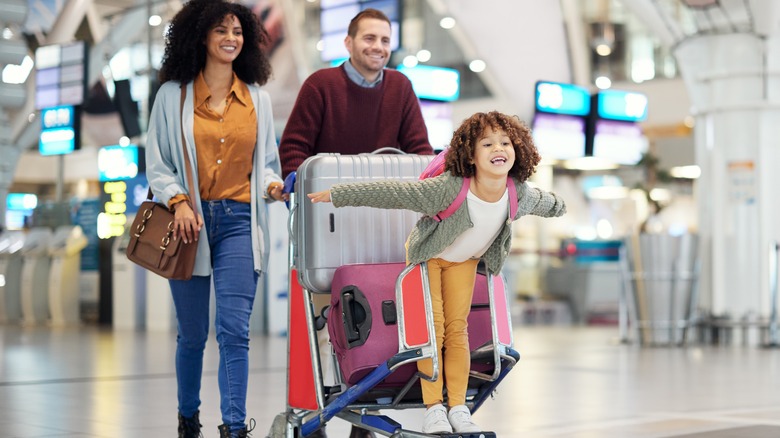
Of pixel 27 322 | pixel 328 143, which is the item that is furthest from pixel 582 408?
pixel 27 322

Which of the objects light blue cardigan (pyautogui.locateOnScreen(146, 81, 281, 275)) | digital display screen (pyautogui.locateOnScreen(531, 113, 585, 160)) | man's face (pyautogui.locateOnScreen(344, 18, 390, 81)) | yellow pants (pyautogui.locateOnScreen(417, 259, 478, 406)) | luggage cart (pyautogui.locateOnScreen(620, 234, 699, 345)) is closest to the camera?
yellow pants (pyautogui.locateOnScreen(417, 259, 478, 406))

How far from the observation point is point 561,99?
15672 mm

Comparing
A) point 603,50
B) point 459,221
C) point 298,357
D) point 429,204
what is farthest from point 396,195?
point 603,50

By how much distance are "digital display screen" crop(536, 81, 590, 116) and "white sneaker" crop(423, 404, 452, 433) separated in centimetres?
1215

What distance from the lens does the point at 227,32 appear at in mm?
4098

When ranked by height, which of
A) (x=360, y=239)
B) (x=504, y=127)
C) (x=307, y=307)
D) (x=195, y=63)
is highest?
(x=195, y=63)

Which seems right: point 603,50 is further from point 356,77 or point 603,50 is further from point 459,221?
point 459,221

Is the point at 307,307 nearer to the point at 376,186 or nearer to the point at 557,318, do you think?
the point at 376,186

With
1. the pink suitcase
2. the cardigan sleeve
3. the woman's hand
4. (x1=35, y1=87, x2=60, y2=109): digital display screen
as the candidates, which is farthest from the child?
(x1=35, y1=87, x2=60, y2=109): digital display screen

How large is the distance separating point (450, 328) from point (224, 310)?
0.90 m

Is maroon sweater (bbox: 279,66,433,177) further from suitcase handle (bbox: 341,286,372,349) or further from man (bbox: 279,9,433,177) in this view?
suitcase handle (bbox: 341,286,372,349)

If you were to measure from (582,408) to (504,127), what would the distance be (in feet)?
9.13

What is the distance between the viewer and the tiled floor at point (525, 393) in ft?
16.4

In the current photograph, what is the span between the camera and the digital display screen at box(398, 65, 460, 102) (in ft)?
44.9
